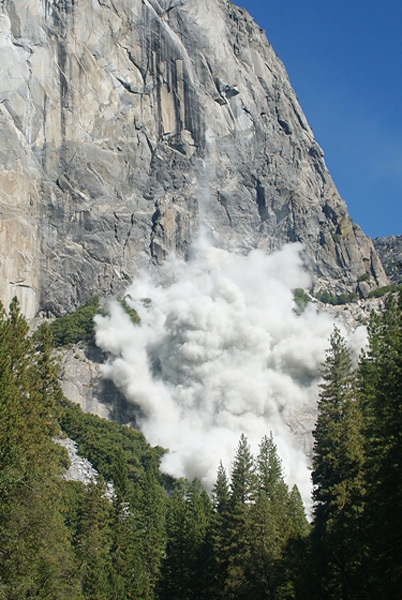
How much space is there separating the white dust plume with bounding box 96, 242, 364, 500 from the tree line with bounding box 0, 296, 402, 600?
31351mm

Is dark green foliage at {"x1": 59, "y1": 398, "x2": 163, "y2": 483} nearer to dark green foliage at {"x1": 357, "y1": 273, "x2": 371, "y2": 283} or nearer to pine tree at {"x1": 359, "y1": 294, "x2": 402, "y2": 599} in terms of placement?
pine tree at {"x1": 359, "y1": 294, "x2": 402, "y2": 599}

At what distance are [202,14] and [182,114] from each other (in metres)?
21.4

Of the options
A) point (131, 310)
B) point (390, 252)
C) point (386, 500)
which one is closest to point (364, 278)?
point (131, 310)

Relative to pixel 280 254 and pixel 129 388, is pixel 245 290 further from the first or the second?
pixel 129 388

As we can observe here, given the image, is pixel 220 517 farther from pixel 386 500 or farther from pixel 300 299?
pixel 300 299

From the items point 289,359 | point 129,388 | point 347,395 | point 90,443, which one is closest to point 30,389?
point 347,395

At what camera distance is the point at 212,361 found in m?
107

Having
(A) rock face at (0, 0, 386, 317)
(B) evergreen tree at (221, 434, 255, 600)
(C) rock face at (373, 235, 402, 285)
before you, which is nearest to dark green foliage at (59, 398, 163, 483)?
(B) evergreen tree at (221, 434, 255, 600)

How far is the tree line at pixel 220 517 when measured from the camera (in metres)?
28.4

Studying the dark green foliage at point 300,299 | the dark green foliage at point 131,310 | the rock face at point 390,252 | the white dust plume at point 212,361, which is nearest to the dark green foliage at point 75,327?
the white dust plume at point 212,361

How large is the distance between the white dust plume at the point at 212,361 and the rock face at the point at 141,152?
1027 centimetres

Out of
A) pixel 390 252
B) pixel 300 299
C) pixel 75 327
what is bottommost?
pixel 75 327

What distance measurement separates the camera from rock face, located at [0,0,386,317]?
115m

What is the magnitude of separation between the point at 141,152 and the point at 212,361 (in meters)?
39.5
